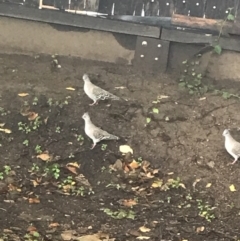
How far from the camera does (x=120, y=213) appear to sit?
573cm

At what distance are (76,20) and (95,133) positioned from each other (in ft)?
7.75

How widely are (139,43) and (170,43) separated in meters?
0.41

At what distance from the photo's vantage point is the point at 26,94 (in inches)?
297

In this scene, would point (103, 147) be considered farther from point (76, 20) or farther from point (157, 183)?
point (76, 20)

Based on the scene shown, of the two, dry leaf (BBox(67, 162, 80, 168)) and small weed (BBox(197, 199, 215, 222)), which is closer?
small weed (BBox(197, 199, 215, 222))

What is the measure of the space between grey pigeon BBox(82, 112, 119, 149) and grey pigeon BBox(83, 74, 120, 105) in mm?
575

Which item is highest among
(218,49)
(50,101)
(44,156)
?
(218,49)

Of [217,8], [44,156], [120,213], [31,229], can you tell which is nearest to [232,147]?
[120,213]

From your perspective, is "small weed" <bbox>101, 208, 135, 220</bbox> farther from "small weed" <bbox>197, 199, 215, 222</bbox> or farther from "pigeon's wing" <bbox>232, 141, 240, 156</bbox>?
"pigeon's wing" <bbox>232, 141, 240, 156</bbox>

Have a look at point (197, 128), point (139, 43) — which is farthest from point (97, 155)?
point (139, 43)

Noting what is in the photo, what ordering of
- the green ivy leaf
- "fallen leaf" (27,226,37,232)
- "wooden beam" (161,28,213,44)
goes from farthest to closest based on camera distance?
1. "wooden beam" (161,28,213,44)
2. the green ivy leaf
3. "fallen leaf" (27,226,37,232)

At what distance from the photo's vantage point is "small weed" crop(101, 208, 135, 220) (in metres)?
5.68

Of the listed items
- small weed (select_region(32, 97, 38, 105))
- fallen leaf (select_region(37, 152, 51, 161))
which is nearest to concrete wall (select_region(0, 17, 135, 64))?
small weed (select_region(32, 97, 38, 105))

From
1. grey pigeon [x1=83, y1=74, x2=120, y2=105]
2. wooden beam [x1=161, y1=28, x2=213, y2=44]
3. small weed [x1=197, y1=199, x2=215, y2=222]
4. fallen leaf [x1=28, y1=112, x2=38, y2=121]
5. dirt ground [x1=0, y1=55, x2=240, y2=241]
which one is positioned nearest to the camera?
dirt ground [x1=0, y1=55, x2=240, y2=241]
